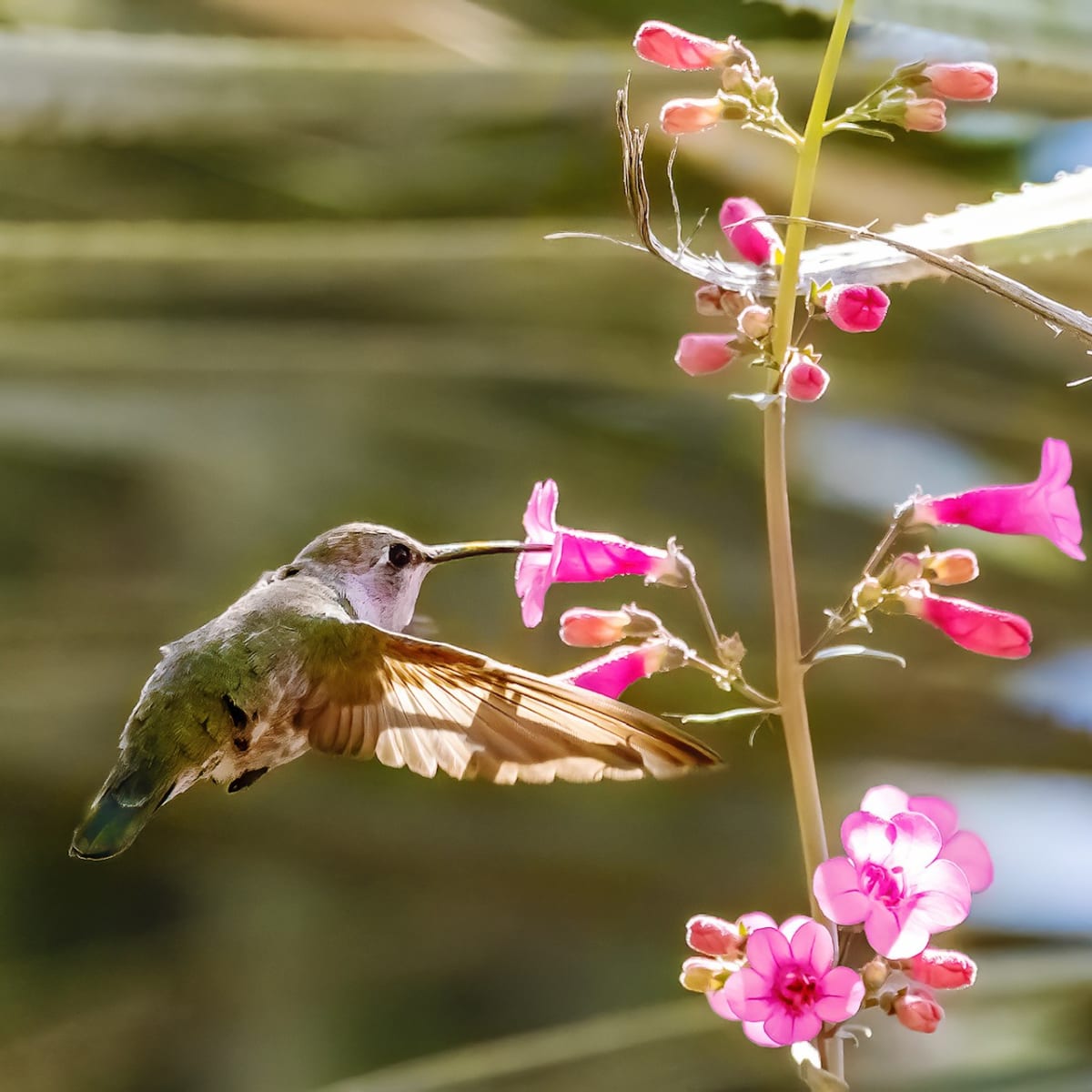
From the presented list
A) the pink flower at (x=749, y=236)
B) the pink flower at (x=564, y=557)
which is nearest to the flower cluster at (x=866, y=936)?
the pink flower at (x=564, y=557)

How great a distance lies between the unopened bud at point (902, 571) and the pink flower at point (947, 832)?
0.12 metres

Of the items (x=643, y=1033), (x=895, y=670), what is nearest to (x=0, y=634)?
(x=643, y=1033)

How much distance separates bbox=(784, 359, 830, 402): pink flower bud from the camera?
0.73 metres

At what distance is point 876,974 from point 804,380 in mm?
329

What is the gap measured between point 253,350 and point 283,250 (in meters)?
0.19

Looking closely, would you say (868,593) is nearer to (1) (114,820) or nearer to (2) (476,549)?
(2) (476,549)

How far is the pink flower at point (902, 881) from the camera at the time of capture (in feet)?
2.35

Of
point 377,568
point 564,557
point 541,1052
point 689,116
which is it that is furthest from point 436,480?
point 689,116

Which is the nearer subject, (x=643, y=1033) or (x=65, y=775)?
(x=643, y=1033)

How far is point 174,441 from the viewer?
192 centimetres

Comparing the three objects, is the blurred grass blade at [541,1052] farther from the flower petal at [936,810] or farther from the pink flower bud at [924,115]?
the pink flower bud at [924,115]

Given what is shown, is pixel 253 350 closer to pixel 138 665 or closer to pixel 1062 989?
pixel 138 665

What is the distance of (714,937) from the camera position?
2.58 ft

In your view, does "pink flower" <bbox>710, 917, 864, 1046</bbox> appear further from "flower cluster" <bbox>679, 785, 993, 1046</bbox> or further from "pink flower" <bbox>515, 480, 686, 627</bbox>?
"pink flower" <bbox>515, 480, 686, 627</bbox>
